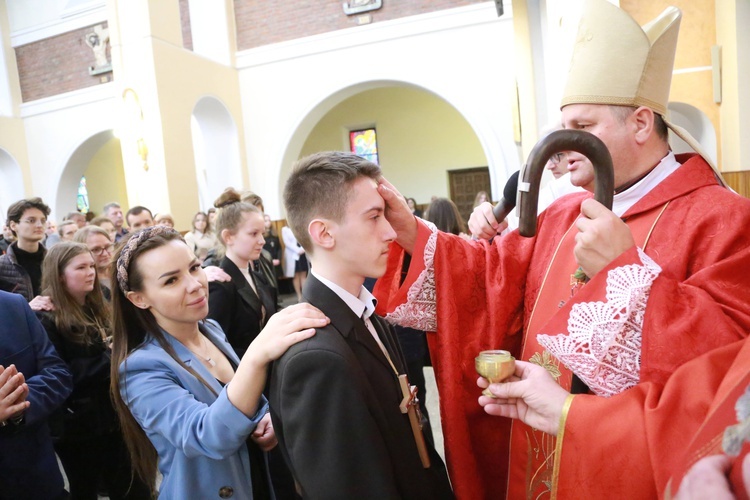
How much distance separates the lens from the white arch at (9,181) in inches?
507

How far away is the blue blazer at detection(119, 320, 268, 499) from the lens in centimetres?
151

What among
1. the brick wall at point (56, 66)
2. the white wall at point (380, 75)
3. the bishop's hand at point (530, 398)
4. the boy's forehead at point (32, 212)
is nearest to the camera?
the bishop's hand at point (530, 398)

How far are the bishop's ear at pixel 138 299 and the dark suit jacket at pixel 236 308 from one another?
1.19 m

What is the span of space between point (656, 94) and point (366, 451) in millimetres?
1249

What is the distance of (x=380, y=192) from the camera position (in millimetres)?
1559

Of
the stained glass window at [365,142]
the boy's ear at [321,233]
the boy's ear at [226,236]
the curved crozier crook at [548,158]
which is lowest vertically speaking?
the boy's ear at [226,236]

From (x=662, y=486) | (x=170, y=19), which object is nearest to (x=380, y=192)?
(x=662, y=486)

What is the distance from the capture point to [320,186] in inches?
57.3

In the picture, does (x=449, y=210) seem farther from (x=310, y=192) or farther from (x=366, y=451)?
(x=366, y=451)

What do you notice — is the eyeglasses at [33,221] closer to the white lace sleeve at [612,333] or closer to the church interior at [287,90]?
the white lace sleeve at [612,333]

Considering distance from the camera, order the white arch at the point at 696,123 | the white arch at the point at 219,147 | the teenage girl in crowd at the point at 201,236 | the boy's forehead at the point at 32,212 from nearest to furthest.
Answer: the boy's forehead at the point at 32,212 → the white arch at the point at 696,123 → the teenage girl in crowd at the point at 201,236 → the white arch at the point at 219,147

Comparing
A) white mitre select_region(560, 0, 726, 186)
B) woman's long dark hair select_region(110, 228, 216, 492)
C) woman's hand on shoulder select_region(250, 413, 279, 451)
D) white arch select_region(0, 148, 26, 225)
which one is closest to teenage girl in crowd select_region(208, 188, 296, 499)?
woman's long dark hair select_region(110, 228, 216, 492)

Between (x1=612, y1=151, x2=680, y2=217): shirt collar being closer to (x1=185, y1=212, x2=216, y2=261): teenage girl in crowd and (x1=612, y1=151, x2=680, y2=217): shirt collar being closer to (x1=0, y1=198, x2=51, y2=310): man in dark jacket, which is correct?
(x1=0, y1=198, x2=51, y2=310): man in dark jacket

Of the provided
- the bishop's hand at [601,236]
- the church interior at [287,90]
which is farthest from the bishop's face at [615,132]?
the church interior at [287,90]
